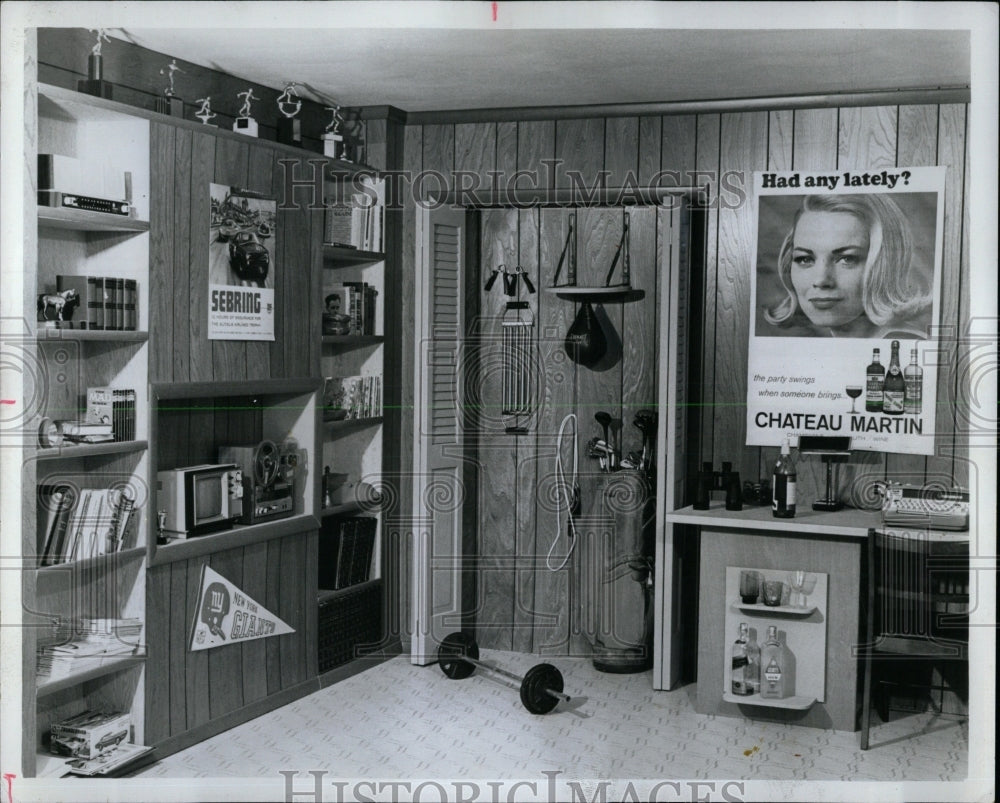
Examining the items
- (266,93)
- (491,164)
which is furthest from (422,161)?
(266,93)

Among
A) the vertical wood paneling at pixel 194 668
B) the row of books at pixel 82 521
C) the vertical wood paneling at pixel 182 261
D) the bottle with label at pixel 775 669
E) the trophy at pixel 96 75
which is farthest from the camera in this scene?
the bottle with label at pixel 775 669

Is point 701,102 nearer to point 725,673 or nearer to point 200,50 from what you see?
point 200,50

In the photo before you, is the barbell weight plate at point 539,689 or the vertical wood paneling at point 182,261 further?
the barbell weight plate at point 539,689

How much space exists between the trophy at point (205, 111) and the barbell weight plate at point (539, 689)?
2.44 m

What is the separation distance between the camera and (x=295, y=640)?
4742mm

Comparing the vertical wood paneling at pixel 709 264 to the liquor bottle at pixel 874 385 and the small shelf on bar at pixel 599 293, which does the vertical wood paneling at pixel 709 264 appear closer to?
the small shelf on bar at pixel 599 293

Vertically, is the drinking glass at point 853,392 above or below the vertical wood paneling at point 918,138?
below

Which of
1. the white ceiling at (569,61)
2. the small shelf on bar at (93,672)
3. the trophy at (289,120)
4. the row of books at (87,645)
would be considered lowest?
the small shelf on bar at (93,672)

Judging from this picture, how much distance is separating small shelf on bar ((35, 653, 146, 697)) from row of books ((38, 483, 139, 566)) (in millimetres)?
362

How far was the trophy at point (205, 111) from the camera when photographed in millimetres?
4328

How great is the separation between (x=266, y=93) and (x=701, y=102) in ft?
5.97

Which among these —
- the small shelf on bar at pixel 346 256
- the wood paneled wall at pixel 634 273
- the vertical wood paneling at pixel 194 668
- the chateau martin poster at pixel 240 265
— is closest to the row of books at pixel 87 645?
the vertical wood paneling at pixel 194 668

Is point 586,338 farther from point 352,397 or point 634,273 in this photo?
point 352,397

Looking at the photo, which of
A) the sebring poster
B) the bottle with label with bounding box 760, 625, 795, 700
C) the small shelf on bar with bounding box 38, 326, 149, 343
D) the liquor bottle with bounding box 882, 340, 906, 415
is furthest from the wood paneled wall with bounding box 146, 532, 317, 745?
the liquor bottle with bounding box 882, 340, 906, 415
